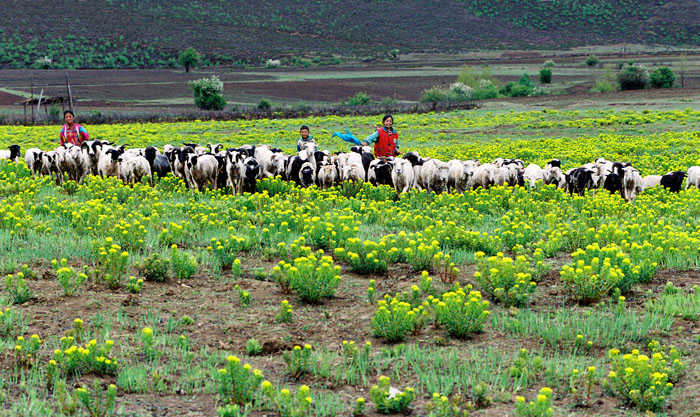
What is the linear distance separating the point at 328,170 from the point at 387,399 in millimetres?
11205

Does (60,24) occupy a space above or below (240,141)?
above

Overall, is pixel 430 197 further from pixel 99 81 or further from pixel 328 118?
pixel 99 81

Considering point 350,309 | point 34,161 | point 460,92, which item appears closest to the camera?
point 350,309

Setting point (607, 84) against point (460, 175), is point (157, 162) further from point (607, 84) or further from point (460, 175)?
point (607, 84)

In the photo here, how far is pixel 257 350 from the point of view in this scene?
7156 millimetres

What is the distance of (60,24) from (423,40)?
6471 cm

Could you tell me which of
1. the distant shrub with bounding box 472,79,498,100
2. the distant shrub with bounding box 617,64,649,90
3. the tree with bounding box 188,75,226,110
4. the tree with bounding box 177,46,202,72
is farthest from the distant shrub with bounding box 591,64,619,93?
the tree with bounding box 177,46,202,72

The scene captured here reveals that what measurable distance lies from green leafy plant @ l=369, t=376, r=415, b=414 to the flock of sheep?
33.7 feet

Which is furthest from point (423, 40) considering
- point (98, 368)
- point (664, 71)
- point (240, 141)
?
point (98, 368)

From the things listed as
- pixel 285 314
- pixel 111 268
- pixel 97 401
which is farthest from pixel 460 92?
pixel 97 401

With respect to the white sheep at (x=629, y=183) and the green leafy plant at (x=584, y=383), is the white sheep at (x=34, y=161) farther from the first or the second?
the green leafy plant at (x=584, y=383)

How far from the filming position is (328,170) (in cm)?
1680

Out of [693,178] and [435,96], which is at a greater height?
[693,178]

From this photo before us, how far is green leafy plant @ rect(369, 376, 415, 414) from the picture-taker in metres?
5.85
